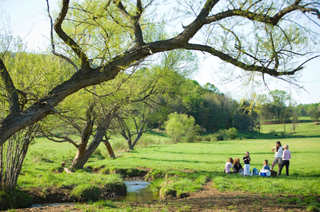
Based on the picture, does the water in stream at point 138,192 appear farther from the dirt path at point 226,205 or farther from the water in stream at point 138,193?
the dirt path at point 226,205

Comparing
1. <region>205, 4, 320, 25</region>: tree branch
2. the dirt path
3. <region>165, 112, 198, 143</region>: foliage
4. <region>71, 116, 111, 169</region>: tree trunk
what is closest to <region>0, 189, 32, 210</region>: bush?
the dirt path

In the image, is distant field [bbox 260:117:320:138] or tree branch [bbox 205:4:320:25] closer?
tree branch [bbox 205:4:320:25]

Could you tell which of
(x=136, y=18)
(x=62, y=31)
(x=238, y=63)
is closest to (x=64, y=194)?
(x=62, y=31)

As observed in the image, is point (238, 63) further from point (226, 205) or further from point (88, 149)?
point (88, 149)

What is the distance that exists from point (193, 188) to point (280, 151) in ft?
18.2

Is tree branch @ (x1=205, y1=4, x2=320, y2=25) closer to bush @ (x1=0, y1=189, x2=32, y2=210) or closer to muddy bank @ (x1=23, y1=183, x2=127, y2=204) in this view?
muddy bank @ (x1=23, y1=183, x2=127, y2=204)

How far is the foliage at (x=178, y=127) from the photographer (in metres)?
47.1

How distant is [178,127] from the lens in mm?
47656

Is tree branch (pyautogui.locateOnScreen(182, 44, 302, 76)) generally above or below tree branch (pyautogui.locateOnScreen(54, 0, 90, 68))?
below

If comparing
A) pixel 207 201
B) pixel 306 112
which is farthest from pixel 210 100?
pixel 207 201

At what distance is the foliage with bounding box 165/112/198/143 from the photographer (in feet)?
154

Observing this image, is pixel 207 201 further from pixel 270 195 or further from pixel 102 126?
pixel 102 126

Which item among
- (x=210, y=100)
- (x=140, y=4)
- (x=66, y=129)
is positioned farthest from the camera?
(x=210, y=100)

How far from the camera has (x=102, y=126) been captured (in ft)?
A: 48.9
